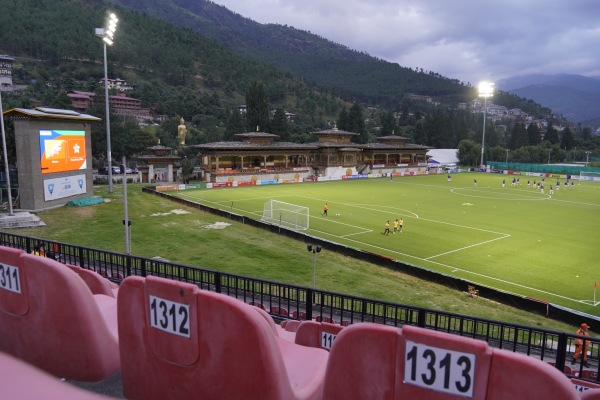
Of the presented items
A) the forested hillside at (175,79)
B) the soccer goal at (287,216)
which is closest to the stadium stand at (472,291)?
the soccer goal at (287,216)

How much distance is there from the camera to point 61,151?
122ft

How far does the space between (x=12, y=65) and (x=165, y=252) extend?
13744 centimetres

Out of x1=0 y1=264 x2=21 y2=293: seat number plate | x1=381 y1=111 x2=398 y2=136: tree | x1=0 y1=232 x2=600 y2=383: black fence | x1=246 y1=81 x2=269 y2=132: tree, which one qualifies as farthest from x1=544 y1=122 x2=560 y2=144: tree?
x1=0 y1=264 x2=21 y2=293: seat number plate

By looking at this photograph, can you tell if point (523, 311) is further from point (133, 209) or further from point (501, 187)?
point (501, 187)

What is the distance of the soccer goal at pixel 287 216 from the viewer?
114ft

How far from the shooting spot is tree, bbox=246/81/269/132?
9619cm

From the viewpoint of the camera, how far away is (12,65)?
130 metres

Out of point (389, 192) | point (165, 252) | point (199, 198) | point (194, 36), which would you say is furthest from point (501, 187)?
point (194, 36)

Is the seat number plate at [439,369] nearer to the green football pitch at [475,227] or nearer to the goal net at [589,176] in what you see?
the green football pitch at [475,227]

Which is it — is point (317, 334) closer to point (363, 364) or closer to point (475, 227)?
point (363, 364)

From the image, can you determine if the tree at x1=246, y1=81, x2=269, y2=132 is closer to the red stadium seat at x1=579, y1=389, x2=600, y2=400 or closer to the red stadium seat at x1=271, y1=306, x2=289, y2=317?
the red stadium seat at x1=271, y1=306, x2=289, y2=317

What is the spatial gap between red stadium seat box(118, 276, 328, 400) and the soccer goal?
2958 cm

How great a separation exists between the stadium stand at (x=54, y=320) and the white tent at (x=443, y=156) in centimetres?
11438

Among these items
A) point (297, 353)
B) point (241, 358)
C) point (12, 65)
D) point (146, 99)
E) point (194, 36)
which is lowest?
point (297, 353)
